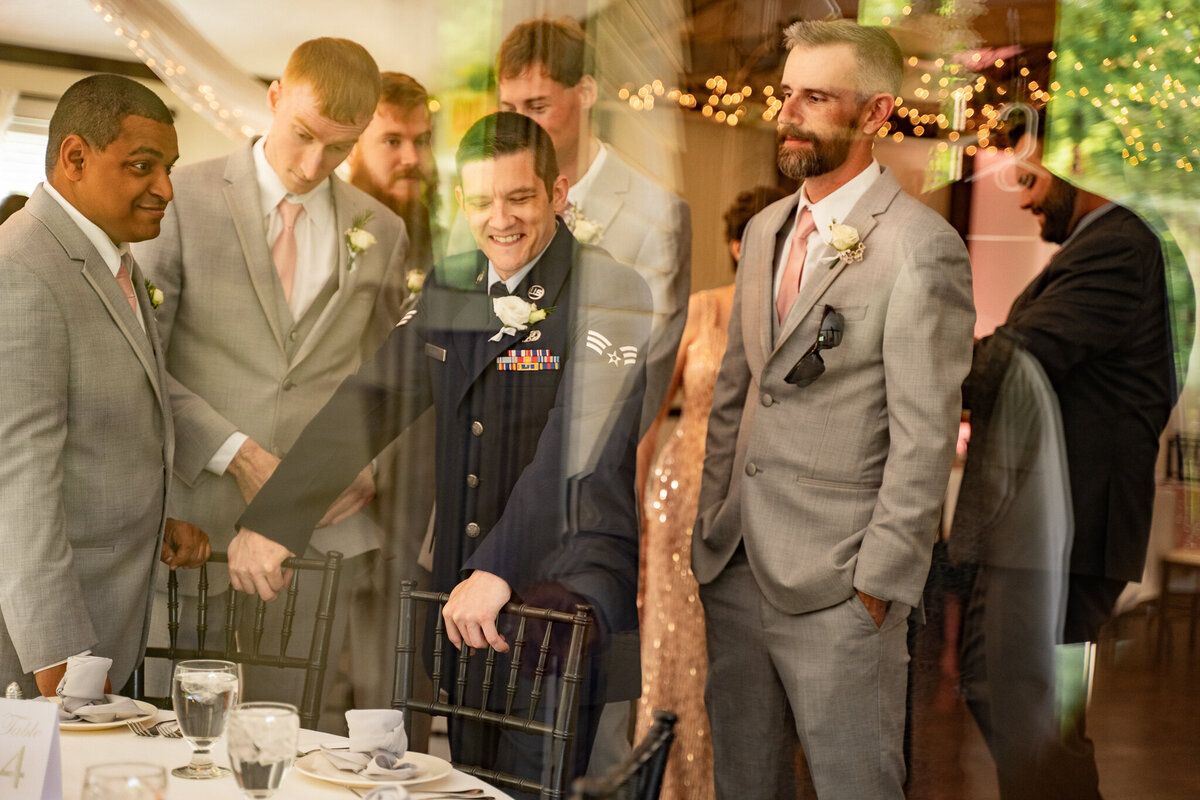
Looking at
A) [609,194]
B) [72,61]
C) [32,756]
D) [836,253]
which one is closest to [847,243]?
[836,253]

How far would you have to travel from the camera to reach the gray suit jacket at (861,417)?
2160 mm

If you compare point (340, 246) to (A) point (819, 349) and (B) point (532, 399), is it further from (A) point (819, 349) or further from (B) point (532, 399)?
(A) point (819, 349)

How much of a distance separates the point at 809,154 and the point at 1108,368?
73 cm

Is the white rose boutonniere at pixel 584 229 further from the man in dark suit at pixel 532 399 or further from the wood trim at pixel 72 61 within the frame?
the wood trim at pixel 72 61

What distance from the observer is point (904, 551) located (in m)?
2.16

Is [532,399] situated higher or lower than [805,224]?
lower

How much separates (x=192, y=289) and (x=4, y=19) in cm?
78

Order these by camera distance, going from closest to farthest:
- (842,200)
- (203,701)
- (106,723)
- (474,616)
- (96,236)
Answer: (203,701) → (106,723) → (842,200) → (474,616) → (96,236)

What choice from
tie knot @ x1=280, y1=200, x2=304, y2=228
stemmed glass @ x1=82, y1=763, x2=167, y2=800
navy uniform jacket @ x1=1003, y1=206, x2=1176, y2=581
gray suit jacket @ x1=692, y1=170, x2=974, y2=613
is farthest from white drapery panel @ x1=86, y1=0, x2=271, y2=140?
stemmed glass @ x1=82, y1=763, x2=167, y2=800

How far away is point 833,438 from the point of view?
2240 millimetres

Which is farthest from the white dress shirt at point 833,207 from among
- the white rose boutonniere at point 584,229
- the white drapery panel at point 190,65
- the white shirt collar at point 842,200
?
the white drapery panel at point 190,65

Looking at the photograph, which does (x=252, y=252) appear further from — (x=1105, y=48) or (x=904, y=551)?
(x=1105, y=48)

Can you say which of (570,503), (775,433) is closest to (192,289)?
(570,503)

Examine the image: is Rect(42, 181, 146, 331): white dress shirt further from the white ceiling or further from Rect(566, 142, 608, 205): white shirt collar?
Rect(566, 142, 608, 205): white shirt collar
